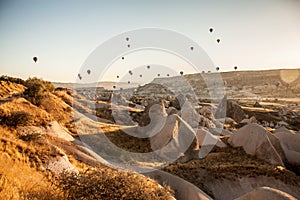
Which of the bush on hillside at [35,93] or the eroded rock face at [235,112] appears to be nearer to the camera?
the bush on hillside at [35,93]

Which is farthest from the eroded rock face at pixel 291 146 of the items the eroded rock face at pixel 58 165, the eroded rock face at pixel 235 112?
the eroded rock face at pixel 235 112

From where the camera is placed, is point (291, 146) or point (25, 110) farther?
point (291, 146)

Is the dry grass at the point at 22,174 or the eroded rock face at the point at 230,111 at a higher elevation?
the dry grass at the point at 22,174

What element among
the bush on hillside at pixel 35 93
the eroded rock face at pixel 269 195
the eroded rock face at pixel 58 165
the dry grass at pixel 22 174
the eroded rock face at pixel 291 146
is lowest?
the eroded rock face at pixel 291 146

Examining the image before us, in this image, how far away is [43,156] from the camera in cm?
927

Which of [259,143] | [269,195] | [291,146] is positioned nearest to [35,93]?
[259,143]

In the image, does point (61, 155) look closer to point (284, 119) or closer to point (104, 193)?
point (104, 193)

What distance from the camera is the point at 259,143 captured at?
61.5 feet

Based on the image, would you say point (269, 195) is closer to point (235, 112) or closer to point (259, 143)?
point (259, 143)

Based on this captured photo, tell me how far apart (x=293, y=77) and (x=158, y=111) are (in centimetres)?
12076

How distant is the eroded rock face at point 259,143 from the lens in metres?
18.1

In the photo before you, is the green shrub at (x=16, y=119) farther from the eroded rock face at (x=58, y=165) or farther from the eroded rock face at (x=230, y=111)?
the eroded rock face at (x=230, y=111)

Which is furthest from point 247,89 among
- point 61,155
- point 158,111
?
point 61,155

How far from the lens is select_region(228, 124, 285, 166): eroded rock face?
18.1 m
